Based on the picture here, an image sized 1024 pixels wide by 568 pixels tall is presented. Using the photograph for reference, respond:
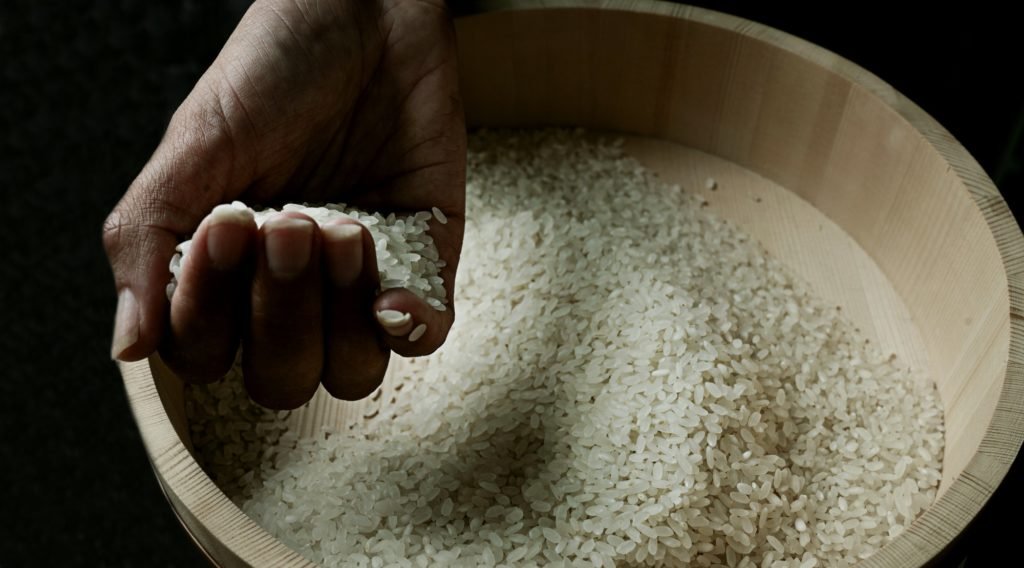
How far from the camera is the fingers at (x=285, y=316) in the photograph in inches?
35.8

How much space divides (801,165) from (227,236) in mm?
978

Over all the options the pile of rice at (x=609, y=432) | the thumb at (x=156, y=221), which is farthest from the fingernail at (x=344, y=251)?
the pile of rice at (x=609, y=432)

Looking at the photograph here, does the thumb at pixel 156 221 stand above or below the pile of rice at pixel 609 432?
above

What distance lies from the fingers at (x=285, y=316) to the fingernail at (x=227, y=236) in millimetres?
19

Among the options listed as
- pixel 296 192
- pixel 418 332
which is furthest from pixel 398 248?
pixel 296 192

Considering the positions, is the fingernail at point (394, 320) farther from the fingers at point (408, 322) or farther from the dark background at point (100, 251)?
the dark background at point (100, 251)

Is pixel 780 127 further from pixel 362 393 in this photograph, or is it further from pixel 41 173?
pixel 41 173

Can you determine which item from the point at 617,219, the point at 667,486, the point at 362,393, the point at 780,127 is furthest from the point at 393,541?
the point at 780,127

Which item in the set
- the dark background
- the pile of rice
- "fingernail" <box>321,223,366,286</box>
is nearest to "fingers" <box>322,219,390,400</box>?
"fingernail" <box>321,223,366,286</box>

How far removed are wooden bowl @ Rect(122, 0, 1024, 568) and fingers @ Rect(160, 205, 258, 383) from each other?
10cm

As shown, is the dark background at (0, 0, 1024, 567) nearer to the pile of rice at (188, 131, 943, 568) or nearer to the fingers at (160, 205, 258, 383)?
the pile of rice at (188, 131, 943, 568)

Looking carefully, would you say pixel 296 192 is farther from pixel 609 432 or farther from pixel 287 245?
pixel 609 432

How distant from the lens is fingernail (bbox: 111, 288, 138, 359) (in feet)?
3.04

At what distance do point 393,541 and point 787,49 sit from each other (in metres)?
0.92
